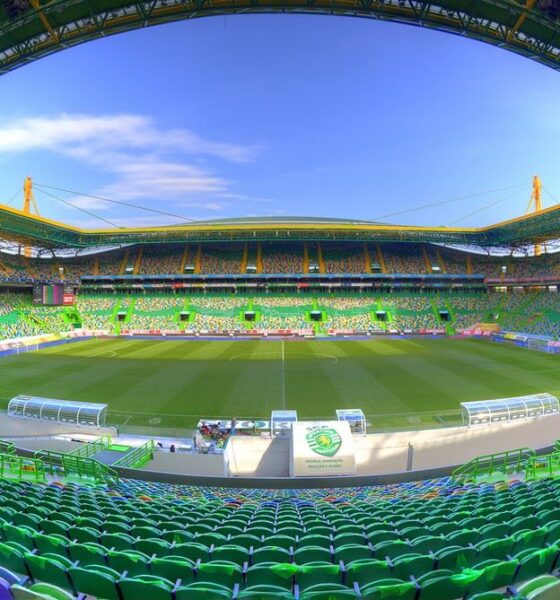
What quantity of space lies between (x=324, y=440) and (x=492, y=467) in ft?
17.4

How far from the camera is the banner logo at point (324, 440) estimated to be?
13117 mm

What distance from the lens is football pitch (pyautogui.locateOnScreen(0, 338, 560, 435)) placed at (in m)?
20.3

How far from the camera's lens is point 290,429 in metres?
14.8

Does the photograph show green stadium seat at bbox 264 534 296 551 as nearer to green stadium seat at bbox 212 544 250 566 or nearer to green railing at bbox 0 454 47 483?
green stadium seat at bbox 212 544 250 566

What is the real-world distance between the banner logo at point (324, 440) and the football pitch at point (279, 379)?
5186 millimetres

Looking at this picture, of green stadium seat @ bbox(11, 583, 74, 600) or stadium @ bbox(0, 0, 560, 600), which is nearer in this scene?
green stadium seat @ bbox(11, 583, 74, 600)

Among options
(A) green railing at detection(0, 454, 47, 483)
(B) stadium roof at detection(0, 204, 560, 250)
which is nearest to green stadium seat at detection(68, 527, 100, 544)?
(A) green railing at detection(0, 454, 47, 483)

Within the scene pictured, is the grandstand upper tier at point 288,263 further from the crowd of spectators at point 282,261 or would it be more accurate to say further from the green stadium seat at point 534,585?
the green stadium seat at point 534,585

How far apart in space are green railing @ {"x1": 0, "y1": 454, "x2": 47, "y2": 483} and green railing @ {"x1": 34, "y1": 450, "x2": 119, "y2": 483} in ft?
1.01

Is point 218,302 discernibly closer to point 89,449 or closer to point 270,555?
point 89,449

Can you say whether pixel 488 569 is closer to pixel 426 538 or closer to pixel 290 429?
pixel 426 538

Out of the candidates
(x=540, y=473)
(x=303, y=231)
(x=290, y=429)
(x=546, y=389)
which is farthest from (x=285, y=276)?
(x=540, y=473)

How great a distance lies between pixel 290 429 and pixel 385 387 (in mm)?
11952

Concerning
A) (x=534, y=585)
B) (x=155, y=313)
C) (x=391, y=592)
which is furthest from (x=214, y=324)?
(x=534, y=585)
